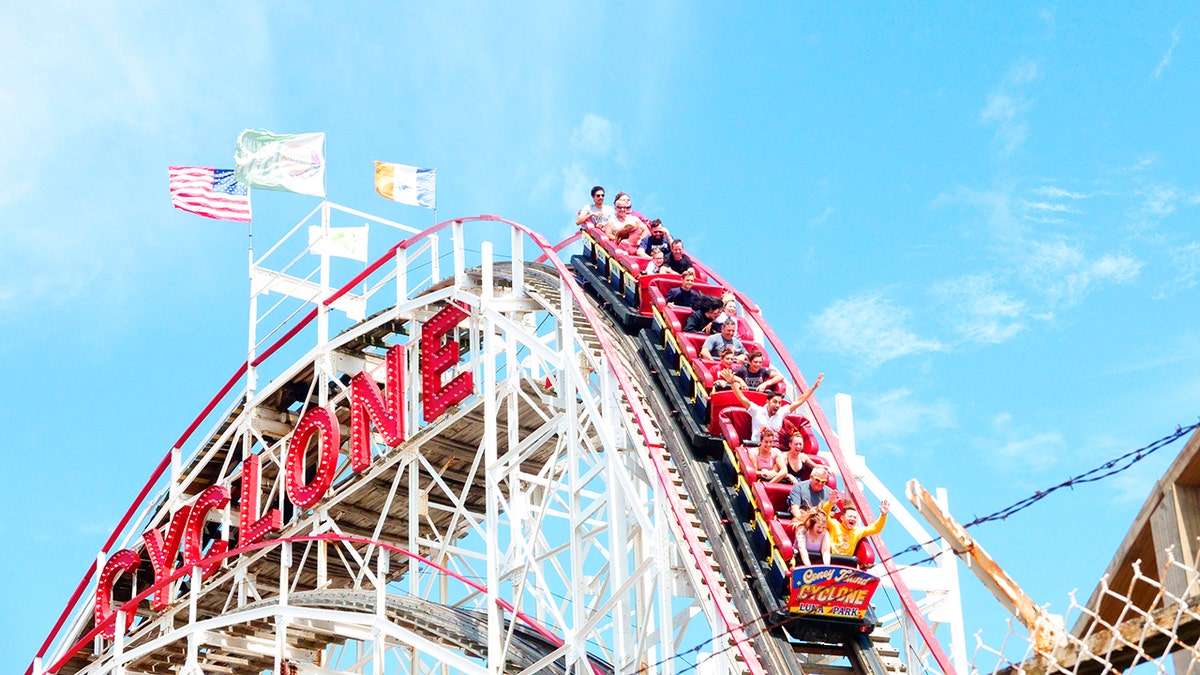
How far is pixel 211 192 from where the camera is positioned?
70.2ft

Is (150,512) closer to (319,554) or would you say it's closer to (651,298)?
(319,554)

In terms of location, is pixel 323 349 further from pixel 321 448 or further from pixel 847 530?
pixel 847 530

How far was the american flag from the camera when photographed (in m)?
21.3

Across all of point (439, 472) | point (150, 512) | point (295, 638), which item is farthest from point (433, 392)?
point (150, 512)

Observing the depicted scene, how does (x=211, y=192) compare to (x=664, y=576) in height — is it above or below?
above

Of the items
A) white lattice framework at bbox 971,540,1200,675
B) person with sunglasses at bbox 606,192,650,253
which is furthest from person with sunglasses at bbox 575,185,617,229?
white lattice framework at bbox 971,540,1200,675

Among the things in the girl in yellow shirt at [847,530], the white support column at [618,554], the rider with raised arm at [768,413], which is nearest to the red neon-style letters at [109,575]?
the white support column at [618,554]

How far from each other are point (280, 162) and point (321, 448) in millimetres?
4693

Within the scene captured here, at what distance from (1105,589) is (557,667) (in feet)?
32.6

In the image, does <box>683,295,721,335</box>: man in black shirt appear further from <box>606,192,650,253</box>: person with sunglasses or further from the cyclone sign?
the cyclone sign

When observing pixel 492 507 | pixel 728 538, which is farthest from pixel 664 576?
pixel 492 507

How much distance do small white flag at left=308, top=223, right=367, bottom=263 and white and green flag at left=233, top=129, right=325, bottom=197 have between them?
53 cm

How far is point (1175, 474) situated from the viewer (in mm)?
3971

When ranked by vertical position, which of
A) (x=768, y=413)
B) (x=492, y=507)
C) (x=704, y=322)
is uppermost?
(x=704, y=322)
